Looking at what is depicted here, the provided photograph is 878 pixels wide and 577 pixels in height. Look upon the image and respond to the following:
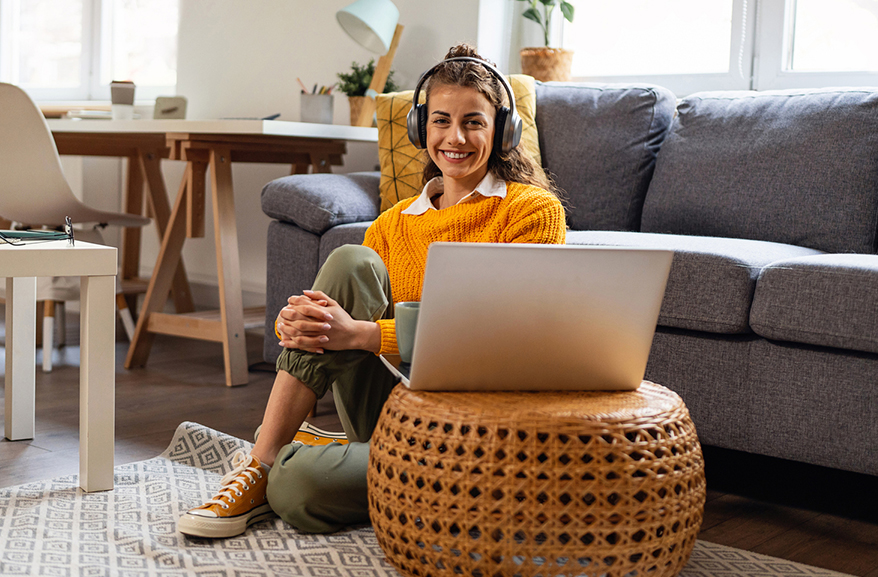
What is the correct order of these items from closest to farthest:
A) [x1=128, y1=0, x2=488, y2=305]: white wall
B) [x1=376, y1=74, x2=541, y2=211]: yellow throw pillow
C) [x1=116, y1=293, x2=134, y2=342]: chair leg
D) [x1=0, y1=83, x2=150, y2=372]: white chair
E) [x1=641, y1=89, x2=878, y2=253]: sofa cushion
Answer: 1. [x1=641, y1=89, x2=878, y2=253]: sofa cushion
2. [x1=376, y1=74, x2=541, y2=211]: yellow throw pillow
3. [x1=0, y1=83, x2=150, y2=372]: white chair
4. [x1=116, y1=293, x2=134, y2=342]: chair leg
5. [x1=128, y1=0, x2=488, y2=305]: white wall

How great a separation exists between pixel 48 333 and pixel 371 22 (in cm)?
132

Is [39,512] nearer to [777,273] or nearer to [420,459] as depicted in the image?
[420,459]

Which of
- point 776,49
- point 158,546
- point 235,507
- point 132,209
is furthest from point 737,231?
point 132,209

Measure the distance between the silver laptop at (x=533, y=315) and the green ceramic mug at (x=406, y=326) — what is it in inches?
2.0

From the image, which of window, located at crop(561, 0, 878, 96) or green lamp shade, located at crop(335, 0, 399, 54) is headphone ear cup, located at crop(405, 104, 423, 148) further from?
window, located at crop(561, 0, 878, 96)

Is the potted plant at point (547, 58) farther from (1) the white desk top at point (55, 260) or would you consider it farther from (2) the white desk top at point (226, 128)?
(1) the white desk top at point (55, 260)

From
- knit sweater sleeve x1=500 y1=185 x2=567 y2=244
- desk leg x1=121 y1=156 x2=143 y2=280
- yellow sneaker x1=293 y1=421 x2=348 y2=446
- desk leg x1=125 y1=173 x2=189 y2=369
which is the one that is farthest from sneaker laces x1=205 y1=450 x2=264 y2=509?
desk leg x1=121 y1=156 x2=143 y2=280

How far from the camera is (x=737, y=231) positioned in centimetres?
205

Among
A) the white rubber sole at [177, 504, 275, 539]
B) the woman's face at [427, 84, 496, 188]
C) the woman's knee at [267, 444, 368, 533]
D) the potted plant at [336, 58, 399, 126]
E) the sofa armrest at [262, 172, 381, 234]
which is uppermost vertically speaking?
the potted plant at [336, 58, 399, 126]

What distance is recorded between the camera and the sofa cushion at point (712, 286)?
157 cm

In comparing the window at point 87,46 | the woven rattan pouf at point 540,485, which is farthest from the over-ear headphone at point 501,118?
the window at point 87,46

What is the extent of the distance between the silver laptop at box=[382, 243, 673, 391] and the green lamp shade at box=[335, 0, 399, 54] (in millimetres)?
1740

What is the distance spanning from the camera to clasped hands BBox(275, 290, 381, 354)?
1250mm

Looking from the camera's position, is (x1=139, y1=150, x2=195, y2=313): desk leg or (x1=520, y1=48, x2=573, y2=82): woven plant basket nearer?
(x1=520, y1=48, x2=573, y2=82): woven plant basket
